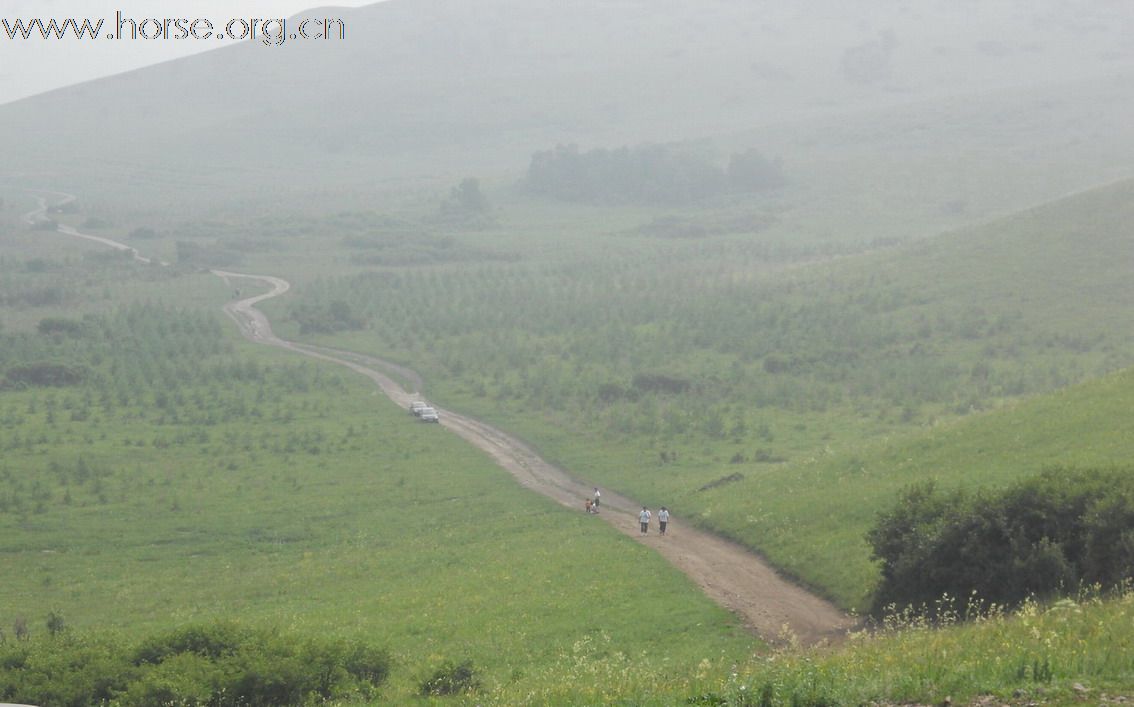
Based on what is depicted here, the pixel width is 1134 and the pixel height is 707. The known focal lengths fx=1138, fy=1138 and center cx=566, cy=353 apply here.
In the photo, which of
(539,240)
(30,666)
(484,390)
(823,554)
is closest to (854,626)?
(823,554)

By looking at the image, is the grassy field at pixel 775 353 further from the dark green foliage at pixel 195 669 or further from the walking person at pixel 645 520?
the dark green foliage at pixel 195 669

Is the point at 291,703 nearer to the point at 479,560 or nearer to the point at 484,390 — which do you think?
the point at 479,560

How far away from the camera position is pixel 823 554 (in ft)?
109

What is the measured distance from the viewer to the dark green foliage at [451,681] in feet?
68.2

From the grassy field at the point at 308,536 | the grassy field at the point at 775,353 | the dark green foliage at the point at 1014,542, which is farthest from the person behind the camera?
the grassy field at the point at 775,353

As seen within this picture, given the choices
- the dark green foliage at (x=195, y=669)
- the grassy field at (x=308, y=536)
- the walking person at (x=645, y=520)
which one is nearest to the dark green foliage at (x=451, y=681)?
the grassy field at (x=308, y=536)

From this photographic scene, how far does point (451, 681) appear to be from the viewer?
20984 millimetres

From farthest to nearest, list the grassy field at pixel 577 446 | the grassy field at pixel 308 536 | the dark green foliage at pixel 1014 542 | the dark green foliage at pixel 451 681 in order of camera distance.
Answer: the grassy field at pixel 308 536
the grassy field at pixel 577 446
the dark green foliage at pixel 1014 542
the dark green foliage at pixel 451 681

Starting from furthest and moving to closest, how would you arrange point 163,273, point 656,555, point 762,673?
point 163,273
point 656,555
point 762,673

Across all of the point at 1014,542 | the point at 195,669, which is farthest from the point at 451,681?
the point at 1014,542

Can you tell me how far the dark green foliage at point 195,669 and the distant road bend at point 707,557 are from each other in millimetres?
8543

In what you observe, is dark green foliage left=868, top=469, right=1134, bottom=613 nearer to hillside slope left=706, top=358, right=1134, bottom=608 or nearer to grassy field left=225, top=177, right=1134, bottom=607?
hillside slope left=706, top=358, right=1134, bottom=608

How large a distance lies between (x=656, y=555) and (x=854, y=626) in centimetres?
1082

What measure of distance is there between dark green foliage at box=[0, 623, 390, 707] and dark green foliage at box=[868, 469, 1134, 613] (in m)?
11.9
